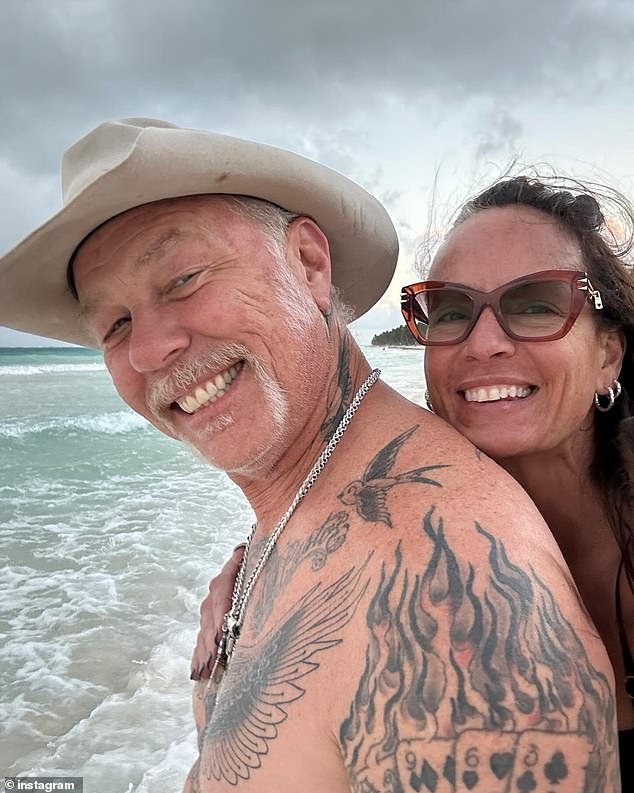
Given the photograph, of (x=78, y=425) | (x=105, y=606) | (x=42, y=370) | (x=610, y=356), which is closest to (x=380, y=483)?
(x=610, y=356)

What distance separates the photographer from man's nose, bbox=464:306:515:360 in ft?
6.28

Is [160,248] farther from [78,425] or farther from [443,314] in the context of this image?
[78,425]

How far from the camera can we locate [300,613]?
142cm

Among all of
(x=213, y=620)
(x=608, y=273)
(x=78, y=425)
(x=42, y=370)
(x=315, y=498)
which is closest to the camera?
(x=315, y=498)

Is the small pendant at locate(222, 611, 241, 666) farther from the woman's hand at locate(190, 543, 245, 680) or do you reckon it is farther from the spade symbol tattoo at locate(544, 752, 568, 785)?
the spade symbol tattoo at locate(544, 752, 568, 785)

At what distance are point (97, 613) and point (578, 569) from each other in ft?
14.5

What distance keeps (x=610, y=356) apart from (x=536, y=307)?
379 mm

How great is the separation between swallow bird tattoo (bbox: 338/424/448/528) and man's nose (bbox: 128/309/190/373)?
67cm

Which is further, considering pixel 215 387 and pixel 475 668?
pixel 215 387

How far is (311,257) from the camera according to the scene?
7.02 feet

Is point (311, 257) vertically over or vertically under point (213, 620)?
over

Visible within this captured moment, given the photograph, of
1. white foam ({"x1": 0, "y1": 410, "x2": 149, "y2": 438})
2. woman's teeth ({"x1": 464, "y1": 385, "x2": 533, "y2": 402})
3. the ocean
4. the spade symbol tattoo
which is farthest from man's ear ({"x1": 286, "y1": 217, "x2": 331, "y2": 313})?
white foam ({"x1": 0, "y1": 410, "x2": 149, "y2": 438})

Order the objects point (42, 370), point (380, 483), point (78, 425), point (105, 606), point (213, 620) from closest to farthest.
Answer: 1. point (380, 483)
2. point (213, 620)
3. point (105, 606)
4. point (78, 425)
5. point (42, 370)

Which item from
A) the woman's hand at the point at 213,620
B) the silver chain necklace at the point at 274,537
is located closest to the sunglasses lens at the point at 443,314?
the silver chain necklace at the point at 274,537
